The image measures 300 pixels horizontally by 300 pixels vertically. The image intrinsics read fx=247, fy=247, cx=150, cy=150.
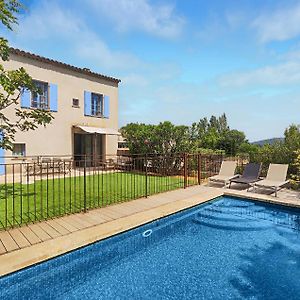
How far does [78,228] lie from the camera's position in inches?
277

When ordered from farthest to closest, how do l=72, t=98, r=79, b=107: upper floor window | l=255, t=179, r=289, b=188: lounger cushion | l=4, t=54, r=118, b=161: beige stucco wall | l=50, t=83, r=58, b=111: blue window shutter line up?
l=72, t=98, r=79, b=107: upper floor window
l=50, t=83, r=58, b=111: blue window shutter
l=4, t=54, r=118, b=161: beige stucco wall
l=255, t=179, r=289, b=188: lounger cushion

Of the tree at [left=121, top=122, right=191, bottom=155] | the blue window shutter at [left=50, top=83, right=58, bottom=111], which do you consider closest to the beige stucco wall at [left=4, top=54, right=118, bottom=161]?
the blue window shutter at [left=50, top=83, right=58, bottom=111]

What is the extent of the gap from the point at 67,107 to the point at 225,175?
14064mm

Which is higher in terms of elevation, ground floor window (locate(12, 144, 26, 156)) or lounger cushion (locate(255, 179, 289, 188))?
ground floor window (locate(12, 144, 26, 156))

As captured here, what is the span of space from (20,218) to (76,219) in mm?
1707

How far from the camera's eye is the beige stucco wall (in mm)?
18516

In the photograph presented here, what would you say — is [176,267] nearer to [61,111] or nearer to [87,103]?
[61,111]

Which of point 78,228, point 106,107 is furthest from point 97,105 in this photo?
point 78,228

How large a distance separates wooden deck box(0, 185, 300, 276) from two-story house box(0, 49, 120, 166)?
34.0 feet

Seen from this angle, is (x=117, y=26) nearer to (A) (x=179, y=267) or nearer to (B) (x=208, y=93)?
(A) (x=179, y=267)

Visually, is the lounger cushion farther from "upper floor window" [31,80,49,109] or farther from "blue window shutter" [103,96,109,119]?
"upper floor window" [31,80,49,109]

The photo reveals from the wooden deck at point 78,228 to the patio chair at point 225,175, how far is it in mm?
3175

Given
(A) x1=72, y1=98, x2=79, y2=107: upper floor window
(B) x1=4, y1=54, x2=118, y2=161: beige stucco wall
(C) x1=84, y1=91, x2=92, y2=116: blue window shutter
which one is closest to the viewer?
(B) x1=4, y1=54, x2=118, y2=161: beige stucco wall

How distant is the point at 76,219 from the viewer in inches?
306
